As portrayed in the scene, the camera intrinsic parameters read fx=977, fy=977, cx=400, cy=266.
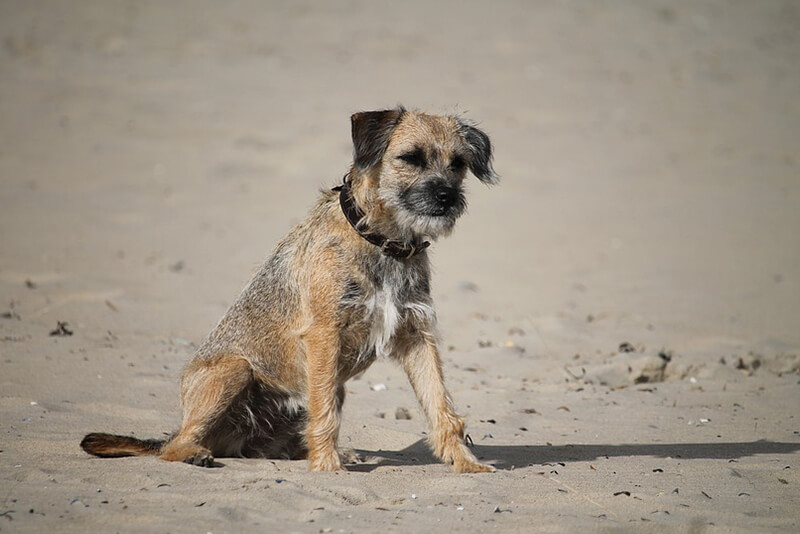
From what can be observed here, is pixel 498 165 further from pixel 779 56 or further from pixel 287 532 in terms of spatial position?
pixel 287 532

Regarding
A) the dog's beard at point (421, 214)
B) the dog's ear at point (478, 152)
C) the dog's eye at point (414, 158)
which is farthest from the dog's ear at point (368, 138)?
the dog's ear at point (478, 152)

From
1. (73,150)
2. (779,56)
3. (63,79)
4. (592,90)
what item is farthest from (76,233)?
(779,56)

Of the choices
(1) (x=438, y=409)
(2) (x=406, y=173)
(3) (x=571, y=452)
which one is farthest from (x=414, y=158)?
(3) (x=571, y=452)

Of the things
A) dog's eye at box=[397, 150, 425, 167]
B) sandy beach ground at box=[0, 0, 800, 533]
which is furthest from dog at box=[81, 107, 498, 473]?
sandy beach ground at box=[0, 0, 800, 533]

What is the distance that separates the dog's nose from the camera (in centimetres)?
586

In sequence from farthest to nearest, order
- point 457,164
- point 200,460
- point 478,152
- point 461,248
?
1. point 461,248
2. point 478,152
3. point 457,164
4. point 200,460

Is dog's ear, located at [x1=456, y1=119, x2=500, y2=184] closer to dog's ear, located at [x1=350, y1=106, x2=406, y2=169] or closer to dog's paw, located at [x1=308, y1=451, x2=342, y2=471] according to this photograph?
dog's ear, located at [x1=350, y1=106, x2=406, y2=169]

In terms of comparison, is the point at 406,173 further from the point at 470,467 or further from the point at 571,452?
the point at 571,452

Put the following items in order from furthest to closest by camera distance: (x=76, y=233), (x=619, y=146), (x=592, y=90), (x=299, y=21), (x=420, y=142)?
1. (x=299, y=21)
2. (x=592, y=90)
3. (x=619, y=146)
4. (x=76, y=233)
5. (x=420, y=142)

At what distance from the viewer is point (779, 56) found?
22.1 m

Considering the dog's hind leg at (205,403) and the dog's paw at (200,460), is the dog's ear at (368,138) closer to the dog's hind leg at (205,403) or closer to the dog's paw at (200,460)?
the dog's hind leg at (205,403)

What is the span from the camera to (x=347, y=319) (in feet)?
19.3

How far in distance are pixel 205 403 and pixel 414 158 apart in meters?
1.97

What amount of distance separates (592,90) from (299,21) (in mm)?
6638
